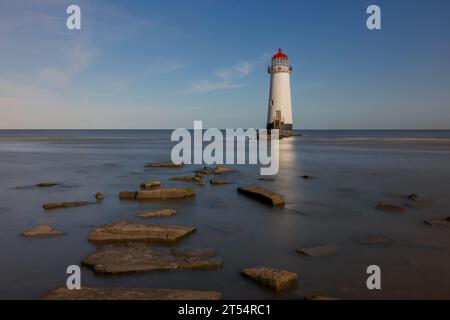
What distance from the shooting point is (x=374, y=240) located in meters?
5.98

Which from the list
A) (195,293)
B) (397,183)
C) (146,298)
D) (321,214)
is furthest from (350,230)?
(397,183)

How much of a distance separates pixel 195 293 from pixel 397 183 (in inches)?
413

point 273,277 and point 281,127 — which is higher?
point 281,127

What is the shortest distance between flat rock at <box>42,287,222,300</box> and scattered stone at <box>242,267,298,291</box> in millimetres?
600

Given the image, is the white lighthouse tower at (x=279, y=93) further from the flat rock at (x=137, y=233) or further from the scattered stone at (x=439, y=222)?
the flat rock at (x=137, y=233)

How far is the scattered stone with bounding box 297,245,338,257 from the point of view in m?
5.31

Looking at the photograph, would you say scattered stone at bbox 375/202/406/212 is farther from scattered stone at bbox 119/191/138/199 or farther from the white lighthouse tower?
the white lighthouse tower

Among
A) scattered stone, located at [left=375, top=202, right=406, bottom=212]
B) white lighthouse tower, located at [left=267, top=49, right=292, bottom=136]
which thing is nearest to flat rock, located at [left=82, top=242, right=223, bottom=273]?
scattered stone, located at [left=375, top=202, right=406, bottom=212]

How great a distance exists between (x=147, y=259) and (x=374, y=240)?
→ 3724mm

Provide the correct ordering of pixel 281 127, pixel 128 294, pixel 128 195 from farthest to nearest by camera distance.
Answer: pixel 281 127, pixel 128 195, pixel 128 294

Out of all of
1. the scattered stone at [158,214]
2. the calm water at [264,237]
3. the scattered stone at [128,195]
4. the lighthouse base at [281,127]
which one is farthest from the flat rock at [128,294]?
the lighthouse base at [281,127]

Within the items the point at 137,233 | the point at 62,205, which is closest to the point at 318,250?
the point at 137,233

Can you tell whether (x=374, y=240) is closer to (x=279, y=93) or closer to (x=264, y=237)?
(x=264, y=237)

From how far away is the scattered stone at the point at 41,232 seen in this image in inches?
239
